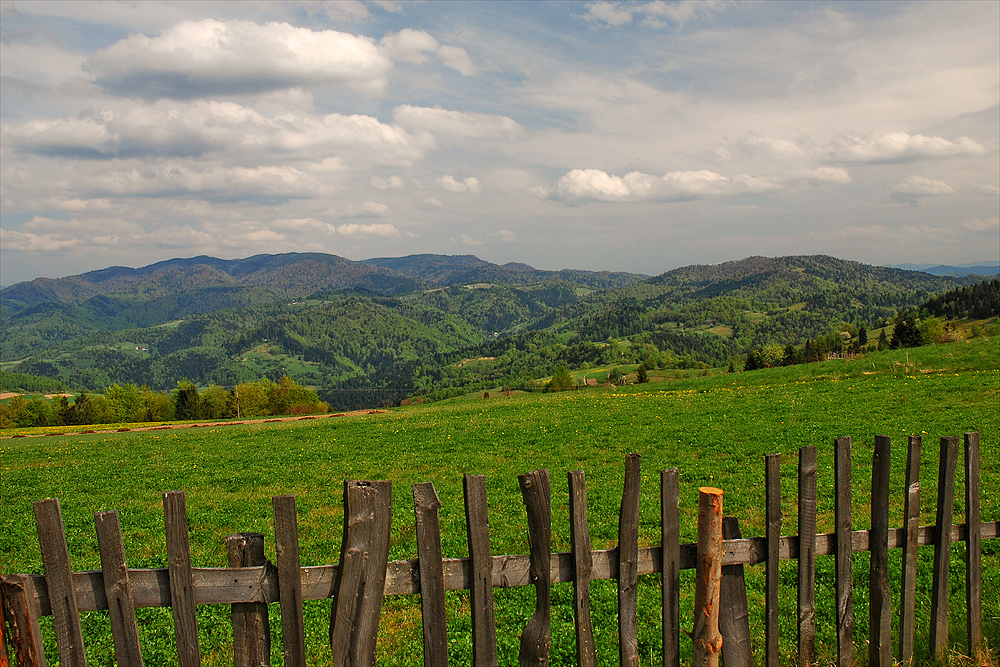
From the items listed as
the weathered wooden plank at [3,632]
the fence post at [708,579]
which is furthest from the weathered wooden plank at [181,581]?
the fence post at [708,579]

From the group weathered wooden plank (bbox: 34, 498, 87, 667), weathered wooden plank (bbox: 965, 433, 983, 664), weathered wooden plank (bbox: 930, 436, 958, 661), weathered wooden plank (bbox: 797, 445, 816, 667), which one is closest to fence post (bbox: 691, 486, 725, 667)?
weathered wooden plank (bbox: 797, 445, 816, 667)

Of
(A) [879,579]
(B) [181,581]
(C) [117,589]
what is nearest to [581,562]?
(B) [181,581]

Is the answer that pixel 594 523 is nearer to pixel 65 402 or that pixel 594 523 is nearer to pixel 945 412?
pixel 945 412

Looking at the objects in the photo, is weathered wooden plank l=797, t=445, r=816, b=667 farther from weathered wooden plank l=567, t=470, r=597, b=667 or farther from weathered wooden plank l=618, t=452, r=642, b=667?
weathered wooden plank l=567, t=470, r=597, b=667

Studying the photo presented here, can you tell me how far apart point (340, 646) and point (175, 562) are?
51.7 inches

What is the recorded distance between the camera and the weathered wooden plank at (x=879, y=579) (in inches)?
205

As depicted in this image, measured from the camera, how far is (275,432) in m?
32.0

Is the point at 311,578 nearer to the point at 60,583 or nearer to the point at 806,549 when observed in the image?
the point at 60,583

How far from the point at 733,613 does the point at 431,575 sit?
2676 millimetres

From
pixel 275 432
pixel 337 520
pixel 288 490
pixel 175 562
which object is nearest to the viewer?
pixel 175 562

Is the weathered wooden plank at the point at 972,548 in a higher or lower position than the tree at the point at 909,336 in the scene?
higher

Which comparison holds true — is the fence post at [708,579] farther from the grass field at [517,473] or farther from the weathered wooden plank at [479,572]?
the grass field at [517,473]

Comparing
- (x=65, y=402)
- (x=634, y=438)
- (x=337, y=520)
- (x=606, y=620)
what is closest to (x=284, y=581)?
(x=606, y=620)

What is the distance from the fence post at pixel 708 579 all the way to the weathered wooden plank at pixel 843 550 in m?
1.16
